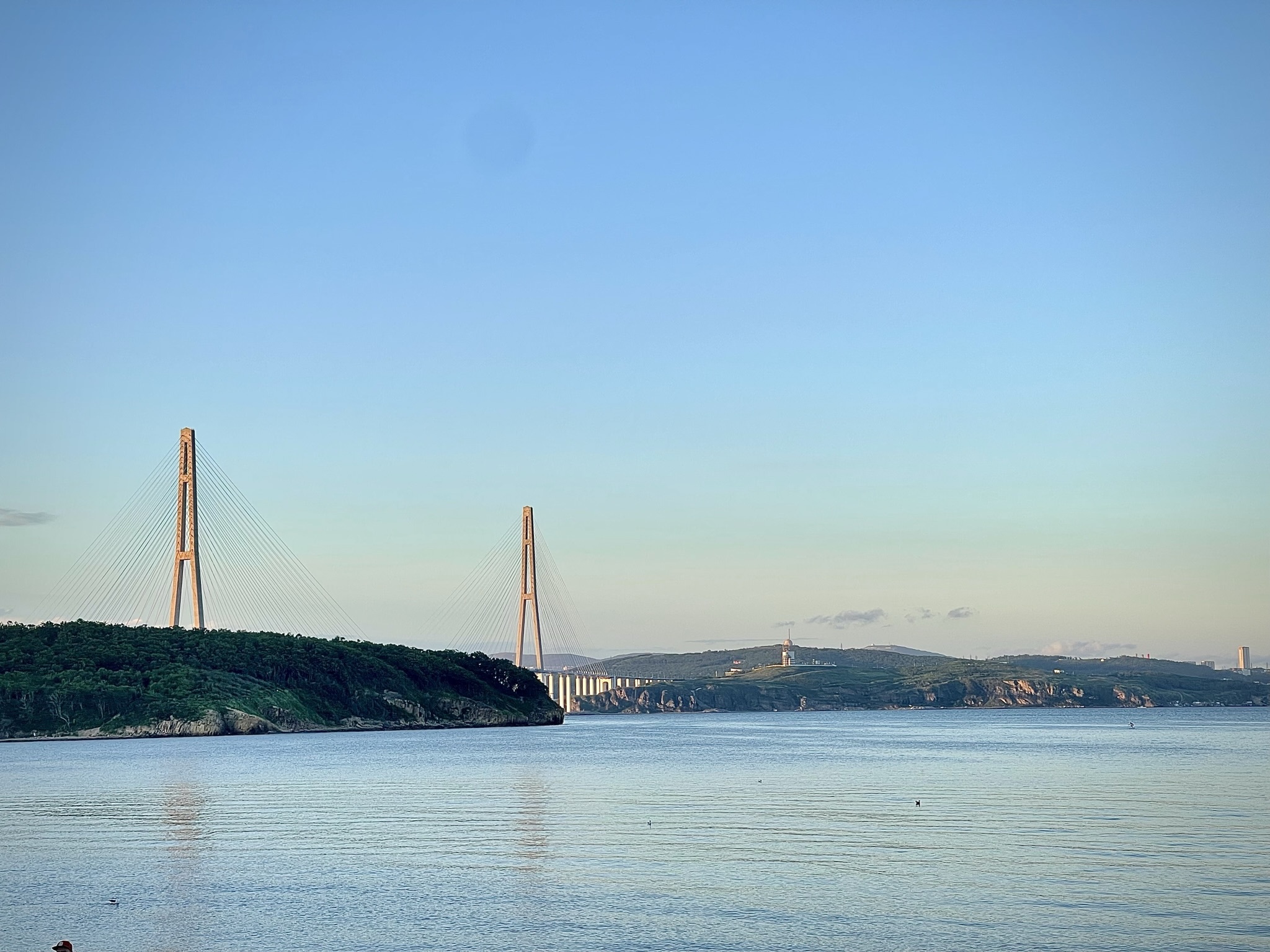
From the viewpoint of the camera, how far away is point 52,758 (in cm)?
8788

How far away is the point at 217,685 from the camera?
135500 millimetres

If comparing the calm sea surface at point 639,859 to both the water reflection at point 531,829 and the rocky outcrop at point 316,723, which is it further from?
the rocky outcrop at point 316,723

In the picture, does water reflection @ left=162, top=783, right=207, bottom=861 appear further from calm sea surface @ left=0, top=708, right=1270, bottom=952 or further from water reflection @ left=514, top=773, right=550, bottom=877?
water reflection @ left=514, top=773, right=550, bottom=877

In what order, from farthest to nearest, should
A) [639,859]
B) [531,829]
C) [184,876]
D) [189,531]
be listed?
[189,531] → [531,829] → [639,859] → [184,876]

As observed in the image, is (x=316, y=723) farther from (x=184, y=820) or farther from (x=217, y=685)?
(x=184, y=820)

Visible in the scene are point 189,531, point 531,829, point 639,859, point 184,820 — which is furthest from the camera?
point 189,531

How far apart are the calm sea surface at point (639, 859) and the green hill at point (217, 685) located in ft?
177

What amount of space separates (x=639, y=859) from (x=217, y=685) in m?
112

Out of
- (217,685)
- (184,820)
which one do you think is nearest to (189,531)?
(217,685)

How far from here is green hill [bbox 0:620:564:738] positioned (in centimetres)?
12369

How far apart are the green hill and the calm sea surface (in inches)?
2120

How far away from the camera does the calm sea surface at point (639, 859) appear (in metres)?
24.0

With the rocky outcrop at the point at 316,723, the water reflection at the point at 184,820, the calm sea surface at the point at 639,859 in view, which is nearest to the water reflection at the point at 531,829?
the calm sea surface at the point at 639,859

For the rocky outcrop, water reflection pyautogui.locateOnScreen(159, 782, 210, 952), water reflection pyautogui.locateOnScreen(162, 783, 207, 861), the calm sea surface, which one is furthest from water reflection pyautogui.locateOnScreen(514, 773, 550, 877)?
the rocky outcrop
